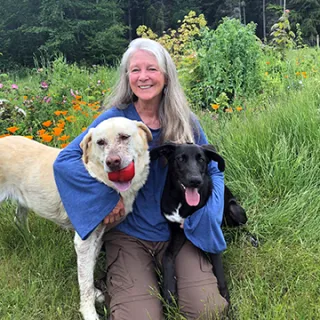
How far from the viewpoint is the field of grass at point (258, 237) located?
7.05 ft

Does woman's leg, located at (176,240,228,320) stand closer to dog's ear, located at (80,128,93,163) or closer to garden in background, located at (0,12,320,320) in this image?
garden in background, located at (0,12,320,320)

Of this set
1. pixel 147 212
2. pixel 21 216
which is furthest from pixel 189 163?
pixel 21 216

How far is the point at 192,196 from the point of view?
221 cm

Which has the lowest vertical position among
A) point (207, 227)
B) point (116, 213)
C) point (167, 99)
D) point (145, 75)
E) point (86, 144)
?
point (207, 227)

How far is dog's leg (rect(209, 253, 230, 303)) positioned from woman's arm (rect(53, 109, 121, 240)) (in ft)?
2.46

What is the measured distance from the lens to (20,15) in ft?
103

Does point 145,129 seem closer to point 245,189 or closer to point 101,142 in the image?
point 101,142

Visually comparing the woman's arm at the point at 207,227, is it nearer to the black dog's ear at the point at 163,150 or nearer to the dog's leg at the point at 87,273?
the black dog's ear at the point at 163,150

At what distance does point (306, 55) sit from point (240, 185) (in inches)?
172

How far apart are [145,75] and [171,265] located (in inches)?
49.2

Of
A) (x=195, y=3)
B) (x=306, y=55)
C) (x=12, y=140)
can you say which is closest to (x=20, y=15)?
(x=195, y=3)

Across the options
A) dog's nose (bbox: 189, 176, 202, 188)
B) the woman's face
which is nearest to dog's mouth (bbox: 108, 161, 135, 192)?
dog's nose (bbox: 189, 176, 202, 188)

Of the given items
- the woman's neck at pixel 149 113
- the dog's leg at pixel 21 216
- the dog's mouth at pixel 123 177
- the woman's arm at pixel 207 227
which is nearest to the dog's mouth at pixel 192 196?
the woman's arm at pixel 207 227

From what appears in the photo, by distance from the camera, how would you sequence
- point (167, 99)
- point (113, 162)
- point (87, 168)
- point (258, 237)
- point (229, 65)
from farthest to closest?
point (229, 65)
point (258, 237)
point (167, 99)
point (87, 168)
point (113, 162)
